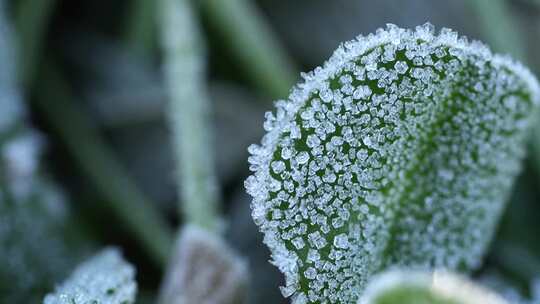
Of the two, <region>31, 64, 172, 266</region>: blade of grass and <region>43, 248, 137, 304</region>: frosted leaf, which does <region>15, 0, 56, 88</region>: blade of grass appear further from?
<region>43, 248, 137, 304</region>: frosted leaf

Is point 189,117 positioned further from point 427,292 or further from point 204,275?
point 427,292

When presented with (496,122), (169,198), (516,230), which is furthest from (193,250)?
(516,230)

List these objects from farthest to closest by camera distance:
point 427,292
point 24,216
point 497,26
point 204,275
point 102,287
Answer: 1. point 497,26
2. point 24,216
3. point 204,275
4. point 102,287
5. point 427,292

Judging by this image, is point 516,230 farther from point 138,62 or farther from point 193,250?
point 138,62

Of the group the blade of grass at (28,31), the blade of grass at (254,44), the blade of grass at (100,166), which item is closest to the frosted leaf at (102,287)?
the blade of grass at (100,166)

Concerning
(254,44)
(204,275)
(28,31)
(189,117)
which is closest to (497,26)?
(254,44)

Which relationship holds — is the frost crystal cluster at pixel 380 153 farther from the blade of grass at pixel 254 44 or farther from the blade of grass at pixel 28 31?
the blade of grass at pixel 28 31

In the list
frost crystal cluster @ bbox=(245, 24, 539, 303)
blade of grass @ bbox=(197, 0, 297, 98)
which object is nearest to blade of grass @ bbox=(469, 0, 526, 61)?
blade of grass @ bbox=(197, 0, 297, 98)
